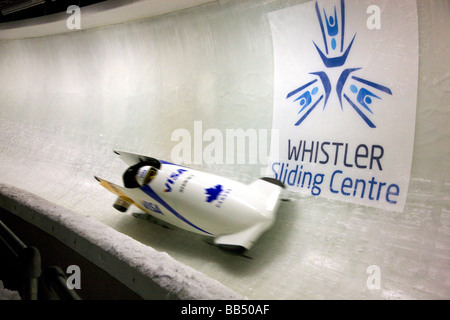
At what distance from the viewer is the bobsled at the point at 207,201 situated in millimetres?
2152

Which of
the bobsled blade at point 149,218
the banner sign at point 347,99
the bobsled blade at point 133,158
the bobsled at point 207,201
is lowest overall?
the bobsled blade at point 149,218

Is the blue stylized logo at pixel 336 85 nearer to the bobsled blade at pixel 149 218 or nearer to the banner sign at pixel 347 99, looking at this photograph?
the banner sign at pixel 347 99

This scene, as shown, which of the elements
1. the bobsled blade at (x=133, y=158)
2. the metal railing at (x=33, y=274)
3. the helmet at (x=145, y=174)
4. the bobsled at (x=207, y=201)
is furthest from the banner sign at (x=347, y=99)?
the metal railing at (x=33, y=274)

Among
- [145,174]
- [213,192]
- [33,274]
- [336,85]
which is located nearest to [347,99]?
[336,85]

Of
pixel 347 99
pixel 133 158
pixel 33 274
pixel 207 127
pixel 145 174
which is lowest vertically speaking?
pixel 33 274

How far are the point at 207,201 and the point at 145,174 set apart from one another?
83 cm

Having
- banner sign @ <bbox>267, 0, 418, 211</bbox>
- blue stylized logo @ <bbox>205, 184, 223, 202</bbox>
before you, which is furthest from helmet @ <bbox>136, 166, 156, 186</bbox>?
banner sign @ <bbox>267, 0, 418, 211</bbox>

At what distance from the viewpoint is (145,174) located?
Result: 2.85 metres

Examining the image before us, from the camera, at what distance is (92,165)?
427 cm

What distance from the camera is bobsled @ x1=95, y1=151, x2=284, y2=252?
2152 millimetres

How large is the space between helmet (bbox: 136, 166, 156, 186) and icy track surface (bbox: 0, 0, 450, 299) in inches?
17.4

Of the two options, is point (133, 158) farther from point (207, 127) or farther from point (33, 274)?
point (33, 274)

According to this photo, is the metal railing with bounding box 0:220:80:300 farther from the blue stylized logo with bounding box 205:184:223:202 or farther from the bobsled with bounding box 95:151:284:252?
the blue stylized logo with bounding box 205:184:223:202
